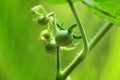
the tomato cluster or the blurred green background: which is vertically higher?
the tomato cluster

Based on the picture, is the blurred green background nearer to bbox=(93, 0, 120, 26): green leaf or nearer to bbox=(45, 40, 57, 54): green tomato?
bbox=(45, 40, 57, 54): green tomato

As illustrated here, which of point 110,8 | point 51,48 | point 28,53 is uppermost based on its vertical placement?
point 110,8

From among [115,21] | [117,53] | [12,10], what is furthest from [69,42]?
[117,53]

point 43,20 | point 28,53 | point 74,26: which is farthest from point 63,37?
point 28,53

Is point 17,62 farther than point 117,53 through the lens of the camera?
No

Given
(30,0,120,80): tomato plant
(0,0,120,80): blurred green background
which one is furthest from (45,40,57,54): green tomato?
(0,0,120,80): blurred green background

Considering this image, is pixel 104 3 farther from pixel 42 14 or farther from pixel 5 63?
pixel 5 63

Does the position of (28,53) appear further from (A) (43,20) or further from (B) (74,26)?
(B) (74,26)

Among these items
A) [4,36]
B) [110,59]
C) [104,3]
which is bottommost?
[110,59]
